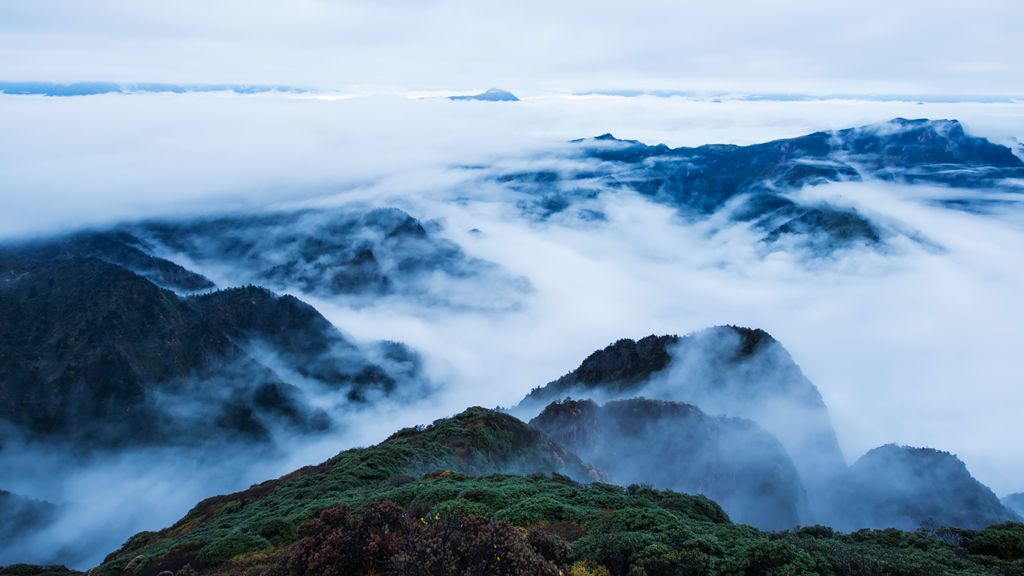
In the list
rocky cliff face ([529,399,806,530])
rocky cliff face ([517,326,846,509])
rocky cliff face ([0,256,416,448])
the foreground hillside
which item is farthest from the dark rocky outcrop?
rocky cliff face ([0,256,416,448])

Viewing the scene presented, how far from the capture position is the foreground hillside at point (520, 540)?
14125mm

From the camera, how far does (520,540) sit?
13.7 meters

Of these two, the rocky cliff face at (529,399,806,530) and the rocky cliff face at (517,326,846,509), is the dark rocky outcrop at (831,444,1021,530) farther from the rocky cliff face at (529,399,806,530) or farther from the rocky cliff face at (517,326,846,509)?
the rocky cliff face at (529,399,806,530)

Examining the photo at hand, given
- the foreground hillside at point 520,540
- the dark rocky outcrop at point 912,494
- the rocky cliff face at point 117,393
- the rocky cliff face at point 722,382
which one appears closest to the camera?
the foreground hillside at point 520,540

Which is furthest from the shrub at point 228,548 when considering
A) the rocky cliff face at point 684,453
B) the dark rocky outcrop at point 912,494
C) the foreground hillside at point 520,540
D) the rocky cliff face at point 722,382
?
the dark rocky outcrop at point 912,494

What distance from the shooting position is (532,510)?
83.7ft

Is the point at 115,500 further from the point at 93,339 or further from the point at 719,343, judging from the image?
the point at 719,343

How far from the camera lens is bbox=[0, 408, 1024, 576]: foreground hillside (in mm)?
14125

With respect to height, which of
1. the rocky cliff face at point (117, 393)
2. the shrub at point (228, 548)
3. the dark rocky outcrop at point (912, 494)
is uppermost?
the shrub at point (228, 548)

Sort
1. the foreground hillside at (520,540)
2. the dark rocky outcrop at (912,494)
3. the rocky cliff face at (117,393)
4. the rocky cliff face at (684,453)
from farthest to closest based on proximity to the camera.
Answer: the rocky cliff face at (117,393) → the dark rocky outcrop at (912,494) → the rocky cliff face at (684,453) → the foreground hillside at (520,540)

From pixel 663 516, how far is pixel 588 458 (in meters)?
71.3

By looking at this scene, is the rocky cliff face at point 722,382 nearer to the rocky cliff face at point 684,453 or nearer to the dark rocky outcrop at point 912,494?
the dark rocky outcrop at point 912,494

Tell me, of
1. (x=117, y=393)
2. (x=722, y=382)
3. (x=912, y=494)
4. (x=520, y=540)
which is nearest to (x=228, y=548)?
(x=520, y=540)

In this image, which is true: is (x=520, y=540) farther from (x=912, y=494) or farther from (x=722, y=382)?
(x=722, y=382)
